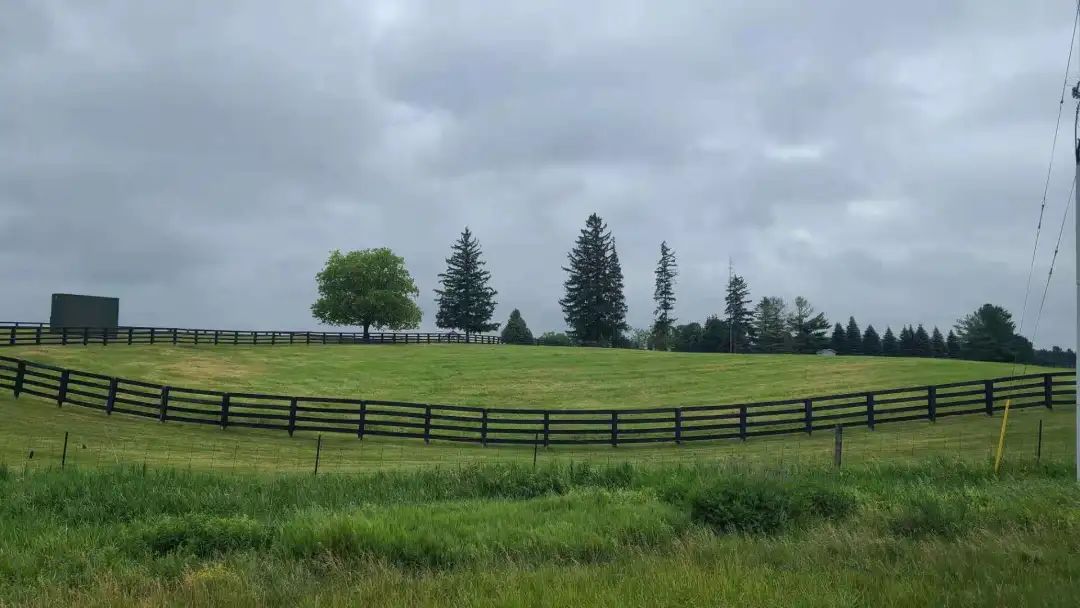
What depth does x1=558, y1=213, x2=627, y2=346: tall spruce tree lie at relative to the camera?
303 feet

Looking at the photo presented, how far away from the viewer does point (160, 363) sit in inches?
1684

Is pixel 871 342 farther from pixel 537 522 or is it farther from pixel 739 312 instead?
pixel 537 522

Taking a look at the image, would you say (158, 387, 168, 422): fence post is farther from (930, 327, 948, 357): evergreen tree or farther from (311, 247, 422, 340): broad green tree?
(930, 327, 948, 357): evergreen tree

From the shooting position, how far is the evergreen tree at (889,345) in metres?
111

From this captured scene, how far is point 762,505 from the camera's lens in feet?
38.4

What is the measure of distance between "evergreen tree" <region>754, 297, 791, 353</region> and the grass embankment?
317 ft

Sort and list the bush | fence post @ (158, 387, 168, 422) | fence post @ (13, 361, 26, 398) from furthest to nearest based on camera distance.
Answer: fence post @ (13, 361, 26, 398) < fence post @ (158, 387, 168, 422) < the bush

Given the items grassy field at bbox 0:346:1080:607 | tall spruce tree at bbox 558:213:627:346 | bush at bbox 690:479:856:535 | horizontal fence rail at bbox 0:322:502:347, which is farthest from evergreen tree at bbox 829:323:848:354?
bush at bbox 690:479:856:535

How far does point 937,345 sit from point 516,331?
60283mm

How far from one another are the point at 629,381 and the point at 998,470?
89.1ft

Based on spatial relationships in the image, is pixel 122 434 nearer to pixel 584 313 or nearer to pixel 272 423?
pixel 272 423

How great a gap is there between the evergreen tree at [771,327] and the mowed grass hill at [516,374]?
5910 centimetres

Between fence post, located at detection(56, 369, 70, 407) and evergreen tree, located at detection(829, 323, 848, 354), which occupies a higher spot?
evergreen tree, located at detection(829, 323, 848, 354)

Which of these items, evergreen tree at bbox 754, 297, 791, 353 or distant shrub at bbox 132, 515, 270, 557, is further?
evergreen tree at bbox 754, 297, 791, 353
